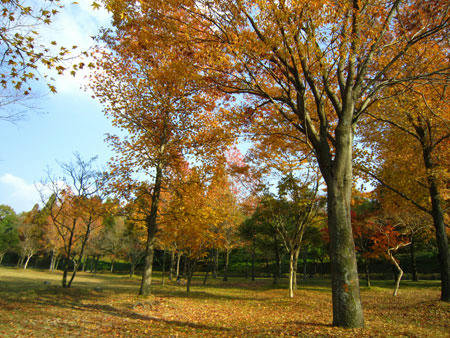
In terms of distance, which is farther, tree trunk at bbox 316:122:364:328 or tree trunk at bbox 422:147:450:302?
tree trunk at bbox 422:147:450:302

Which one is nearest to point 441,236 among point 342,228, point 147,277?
point 342,228

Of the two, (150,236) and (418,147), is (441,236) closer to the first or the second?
(418,147)

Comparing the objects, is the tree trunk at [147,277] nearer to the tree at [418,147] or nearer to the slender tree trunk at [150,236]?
the slender tree trunk at [150,236]

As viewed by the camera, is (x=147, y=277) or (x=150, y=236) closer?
(x=147, y=277)

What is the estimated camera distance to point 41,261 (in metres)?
50.9

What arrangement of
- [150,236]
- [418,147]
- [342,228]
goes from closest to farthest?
1. [342,228]
2. [418,147]
3. [150,236]

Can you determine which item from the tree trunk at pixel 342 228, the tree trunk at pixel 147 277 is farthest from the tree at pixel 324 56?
the tree trunk at pixel 147 277

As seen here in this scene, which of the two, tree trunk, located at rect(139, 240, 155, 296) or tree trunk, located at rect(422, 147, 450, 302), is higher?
tree trunk, located at rect(422, 147, 450, 302)

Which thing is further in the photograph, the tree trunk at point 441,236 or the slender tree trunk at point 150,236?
the slender tree trunk at point 150,236

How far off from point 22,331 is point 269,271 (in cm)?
3573

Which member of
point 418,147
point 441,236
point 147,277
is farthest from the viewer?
point 147,277

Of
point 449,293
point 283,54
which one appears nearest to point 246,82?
point 283,54

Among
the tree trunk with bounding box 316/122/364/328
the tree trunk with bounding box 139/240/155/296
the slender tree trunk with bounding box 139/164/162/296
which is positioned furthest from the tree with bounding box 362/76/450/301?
the tree trunk with bounding box 139/240/155/296

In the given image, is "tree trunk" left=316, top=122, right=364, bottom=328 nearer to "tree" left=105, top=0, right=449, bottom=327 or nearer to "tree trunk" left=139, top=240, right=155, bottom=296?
"tree" left=105, top=0, right=449, bottom=327
